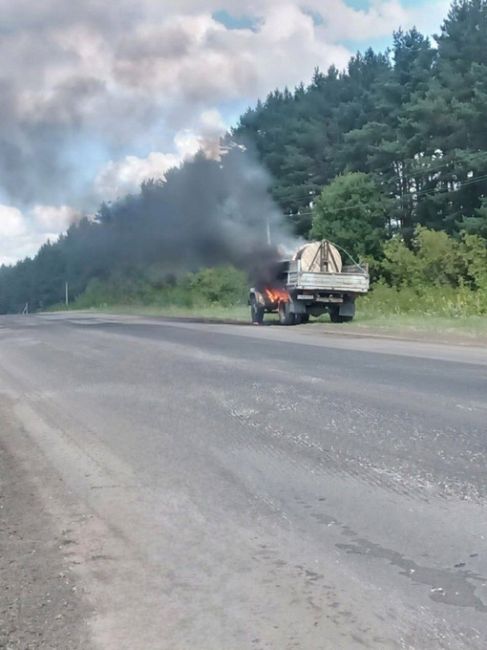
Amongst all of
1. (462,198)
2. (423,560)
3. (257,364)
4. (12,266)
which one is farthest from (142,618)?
(12,266)

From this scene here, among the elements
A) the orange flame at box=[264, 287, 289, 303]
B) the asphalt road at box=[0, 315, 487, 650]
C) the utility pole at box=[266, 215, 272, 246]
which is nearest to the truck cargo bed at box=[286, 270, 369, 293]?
the orange flame at box=[264, 287, 289, 303]

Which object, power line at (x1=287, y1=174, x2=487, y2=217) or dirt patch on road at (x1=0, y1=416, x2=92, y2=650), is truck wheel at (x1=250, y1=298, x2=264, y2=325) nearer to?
power line at (x1=287, y1=174, x2=487, y2=217)

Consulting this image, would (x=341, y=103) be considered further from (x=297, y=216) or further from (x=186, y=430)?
(x=186, y=430)

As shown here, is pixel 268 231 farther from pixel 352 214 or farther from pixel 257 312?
pixel 352 214

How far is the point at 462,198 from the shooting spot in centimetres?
3922

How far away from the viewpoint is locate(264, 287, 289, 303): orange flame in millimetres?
28417

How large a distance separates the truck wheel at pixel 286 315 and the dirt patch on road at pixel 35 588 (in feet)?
73.9

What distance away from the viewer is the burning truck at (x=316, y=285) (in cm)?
2694

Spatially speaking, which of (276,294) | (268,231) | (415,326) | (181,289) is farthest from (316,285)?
(181,289)

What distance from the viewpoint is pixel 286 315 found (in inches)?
1125

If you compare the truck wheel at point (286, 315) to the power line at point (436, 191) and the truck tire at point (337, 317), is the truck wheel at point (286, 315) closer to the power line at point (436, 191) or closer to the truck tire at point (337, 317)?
the truck tire at point (337, 317)

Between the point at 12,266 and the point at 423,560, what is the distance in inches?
6435

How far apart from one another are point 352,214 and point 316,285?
1547cm

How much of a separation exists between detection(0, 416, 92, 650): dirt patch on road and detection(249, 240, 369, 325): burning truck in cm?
2138
